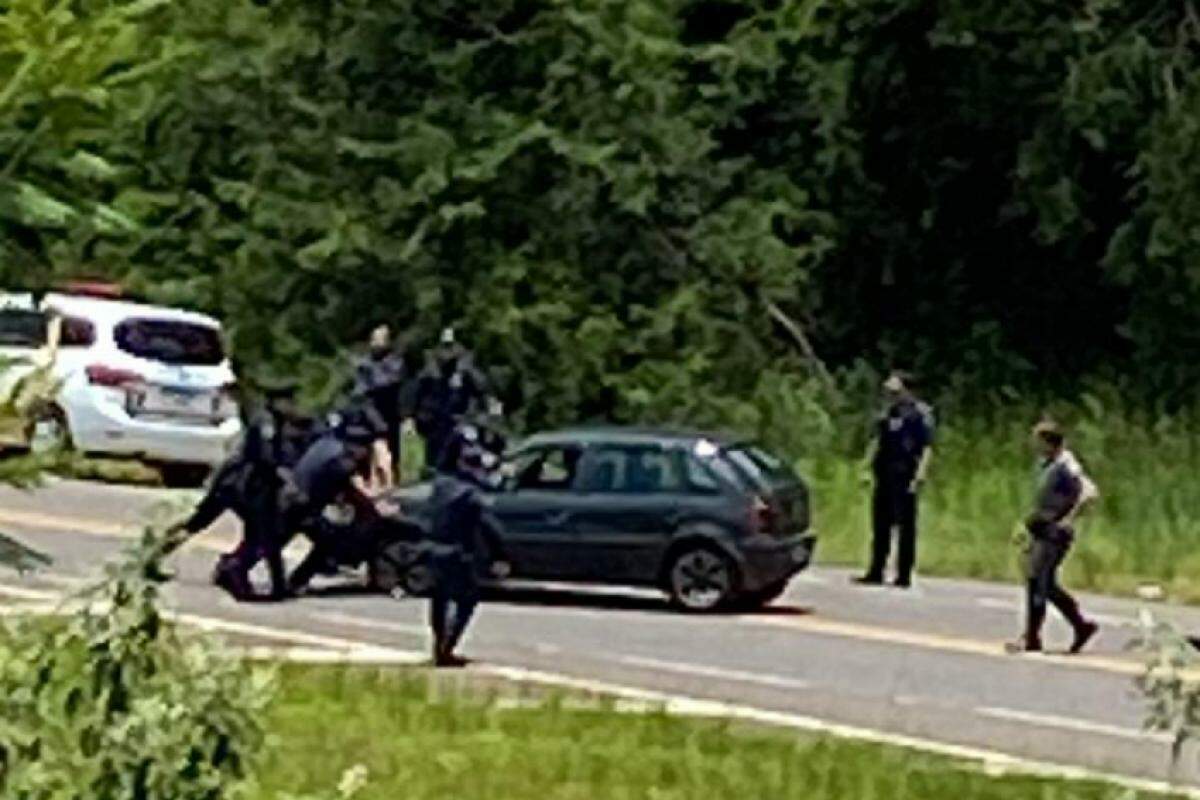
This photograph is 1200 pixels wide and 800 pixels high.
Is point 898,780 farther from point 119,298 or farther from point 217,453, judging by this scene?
point 119,298

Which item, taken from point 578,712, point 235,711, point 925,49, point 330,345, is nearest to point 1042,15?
point 925,49

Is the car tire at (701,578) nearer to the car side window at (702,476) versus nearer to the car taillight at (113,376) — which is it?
the car side window at (702,476)

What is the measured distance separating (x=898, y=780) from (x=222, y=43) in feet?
77.7

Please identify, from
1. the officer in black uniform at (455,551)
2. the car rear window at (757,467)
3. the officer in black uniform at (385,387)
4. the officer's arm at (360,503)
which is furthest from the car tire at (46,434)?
the officer in black uniform at (385,387)

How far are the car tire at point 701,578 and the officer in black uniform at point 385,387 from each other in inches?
211

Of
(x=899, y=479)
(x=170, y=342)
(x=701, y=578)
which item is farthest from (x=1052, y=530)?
(x=170, y=342)

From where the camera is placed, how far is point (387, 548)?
29547mm

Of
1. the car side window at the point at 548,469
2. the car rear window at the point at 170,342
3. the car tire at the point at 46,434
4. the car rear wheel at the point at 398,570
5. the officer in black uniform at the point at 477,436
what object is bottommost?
the car rear wheel at the point at 398,570

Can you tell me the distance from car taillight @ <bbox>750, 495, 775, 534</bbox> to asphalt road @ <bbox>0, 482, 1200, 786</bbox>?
607 millimetres

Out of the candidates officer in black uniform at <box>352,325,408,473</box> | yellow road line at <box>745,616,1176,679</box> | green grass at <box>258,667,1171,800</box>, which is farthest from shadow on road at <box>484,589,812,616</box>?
green grass at <box>258,667,1171,800</box>

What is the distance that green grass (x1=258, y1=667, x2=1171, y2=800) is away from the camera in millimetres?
19625

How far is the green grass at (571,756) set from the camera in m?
19.6

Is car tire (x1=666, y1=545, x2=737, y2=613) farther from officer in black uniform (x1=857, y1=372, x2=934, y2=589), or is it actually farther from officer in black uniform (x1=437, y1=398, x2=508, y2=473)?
officer in black uniform (x1=857, y1=372, x2=934, y2=589)

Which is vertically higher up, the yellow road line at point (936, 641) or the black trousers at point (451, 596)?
the black trousers at point (451, 596)
